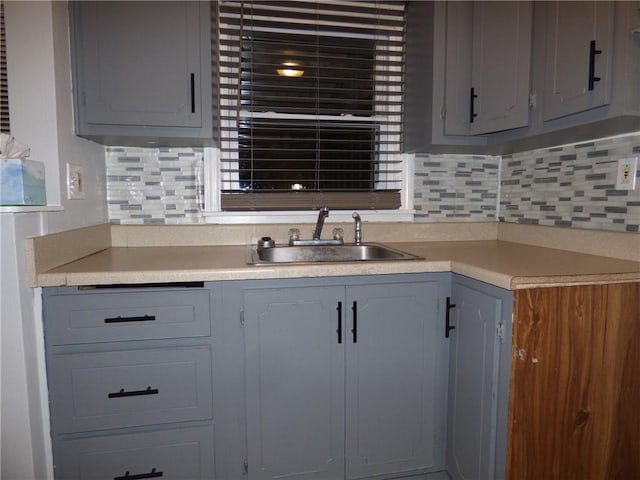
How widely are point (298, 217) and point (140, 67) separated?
947 mm

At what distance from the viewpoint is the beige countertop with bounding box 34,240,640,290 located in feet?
4.03

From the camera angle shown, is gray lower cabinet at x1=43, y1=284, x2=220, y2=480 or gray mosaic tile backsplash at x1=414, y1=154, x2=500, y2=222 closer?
gray lower cabinet at x1=43, y1=284, x2=220, y2=480

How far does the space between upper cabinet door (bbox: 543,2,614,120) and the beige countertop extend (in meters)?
0.55

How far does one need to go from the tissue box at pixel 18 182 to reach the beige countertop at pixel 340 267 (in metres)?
0.24

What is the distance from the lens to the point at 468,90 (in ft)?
5.78

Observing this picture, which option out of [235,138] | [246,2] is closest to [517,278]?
[235,138]

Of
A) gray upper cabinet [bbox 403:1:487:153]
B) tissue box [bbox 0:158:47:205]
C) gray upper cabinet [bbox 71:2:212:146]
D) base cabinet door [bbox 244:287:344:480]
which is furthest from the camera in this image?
gray upper cabinet [bbox 403:1:487:153]

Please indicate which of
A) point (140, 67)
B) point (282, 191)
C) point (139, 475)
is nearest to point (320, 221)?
point (282, 191)

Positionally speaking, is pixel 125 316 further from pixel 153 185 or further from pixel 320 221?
pixel 320 221

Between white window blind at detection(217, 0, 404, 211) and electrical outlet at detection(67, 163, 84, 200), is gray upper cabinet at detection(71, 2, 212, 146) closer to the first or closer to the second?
electrical outlet at detection(67, 163, 84, 200)

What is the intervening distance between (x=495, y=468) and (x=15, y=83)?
207 centimetres

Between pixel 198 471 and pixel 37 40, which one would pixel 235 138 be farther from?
pixel 198 471

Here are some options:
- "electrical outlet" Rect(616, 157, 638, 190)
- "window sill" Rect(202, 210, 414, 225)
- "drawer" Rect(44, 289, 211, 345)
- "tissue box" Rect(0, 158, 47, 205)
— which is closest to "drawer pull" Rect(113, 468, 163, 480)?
Result: "drawer" Rect(44, 289, 211, 345)

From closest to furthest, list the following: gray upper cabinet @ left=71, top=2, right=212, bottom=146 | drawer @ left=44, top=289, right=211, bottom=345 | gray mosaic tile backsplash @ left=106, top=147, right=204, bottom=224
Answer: drawer @ left=44, top=289, right=211, bottom=345, gray upper cabinet @ left=71, top=2, right=212, bottom=146, gray mosaic tile backsplash @ left=106, top=147, right=204, bottom=224
